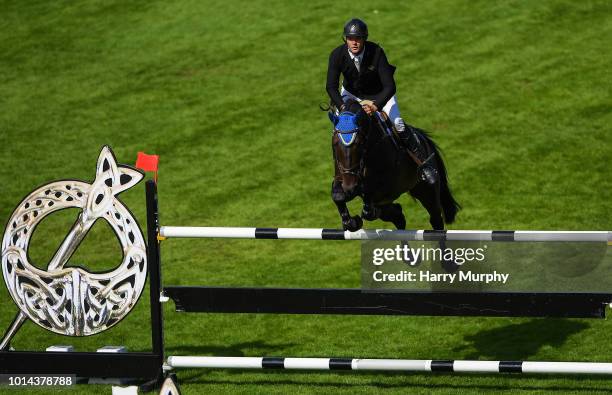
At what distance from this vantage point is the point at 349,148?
802 centimetres

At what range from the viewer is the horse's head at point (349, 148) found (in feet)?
26.3

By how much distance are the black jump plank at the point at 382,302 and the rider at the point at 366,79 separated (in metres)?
1.48

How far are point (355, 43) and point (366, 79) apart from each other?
0.42 meters

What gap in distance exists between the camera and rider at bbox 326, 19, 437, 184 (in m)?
8.64

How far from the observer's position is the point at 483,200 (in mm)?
14625

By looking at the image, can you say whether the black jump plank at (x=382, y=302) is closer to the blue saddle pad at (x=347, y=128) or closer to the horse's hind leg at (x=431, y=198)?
the blue saddle pad at (x=347, y=128)

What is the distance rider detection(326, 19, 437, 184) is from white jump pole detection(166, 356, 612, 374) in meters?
1.98

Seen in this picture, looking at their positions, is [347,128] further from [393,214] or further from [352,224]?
[393,214]

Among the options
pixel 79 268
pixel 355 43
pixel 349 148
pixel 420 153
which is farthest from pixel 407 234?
pixel 79 268

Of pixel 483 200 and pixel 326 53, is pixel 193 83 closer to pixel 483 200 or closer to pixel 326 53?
pixel 326 53

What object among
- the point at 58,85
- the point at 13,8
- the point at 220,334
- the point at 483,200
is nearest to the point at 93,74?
the point at 58,85

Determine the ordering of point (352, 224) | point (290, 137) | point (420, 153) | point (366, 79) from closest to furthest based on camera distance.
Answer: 1. point (352, 224)
2. point (366, 79)
3. point (420, 153)
4. point (290, 137)

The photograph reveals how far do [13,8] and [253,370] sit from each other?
1545cm

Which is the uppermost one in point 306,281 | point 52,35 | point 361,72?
point 361,72
